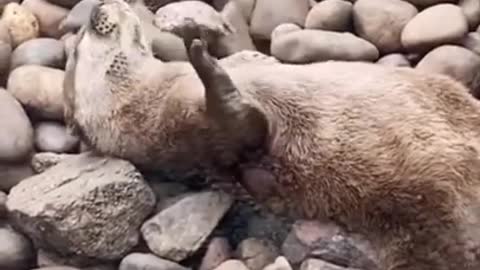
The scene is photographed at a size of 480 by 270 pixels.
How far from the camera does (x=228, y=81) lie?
1.38m

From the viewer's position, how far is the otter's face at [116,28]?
5.23 ft

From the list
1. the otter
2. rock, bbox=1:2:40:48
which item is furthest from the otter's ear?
rock, bbox=1:2:40:48

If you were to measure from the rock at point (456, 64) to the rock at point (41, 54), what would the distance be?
1.78 ft

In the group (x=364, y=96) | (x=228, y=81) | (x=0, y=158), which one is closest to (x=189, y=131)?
(x=228, y=81)

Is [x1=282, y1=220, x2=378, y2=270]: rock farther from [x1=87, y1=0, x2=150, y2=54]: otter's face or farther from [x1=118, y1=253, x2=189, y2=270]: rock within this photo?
[x1=87, y1=0, x2=150, y2=54]: otter's face

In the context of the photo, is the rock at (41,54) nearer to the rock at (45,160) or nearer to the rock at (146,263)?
the rock at (45,160)

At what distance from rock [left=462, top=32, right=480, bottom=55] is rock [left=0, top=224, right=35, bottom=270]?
0.70 metres

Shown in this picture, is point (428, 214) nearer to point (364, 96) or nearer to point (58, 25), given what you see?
point (364, 96)

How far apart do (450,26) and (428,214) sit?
46 centimetres

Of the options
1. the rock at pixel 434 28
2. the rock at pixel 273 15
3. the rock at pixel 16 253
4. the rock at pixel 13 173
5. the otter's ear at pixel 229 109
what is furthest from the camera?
the rock at pixel 273 15

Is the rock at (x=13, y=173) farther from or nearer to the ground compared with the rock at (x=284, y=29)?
nearer to the ground

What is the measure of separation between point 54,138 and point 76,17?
0.81 feet

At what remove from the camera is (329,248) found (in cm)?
141

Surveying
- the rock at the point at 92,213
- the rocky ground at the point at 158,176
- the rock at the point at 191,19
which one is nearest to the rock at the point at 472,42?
the rocky ground at the point at 158,176
